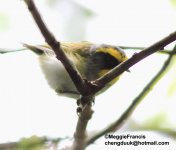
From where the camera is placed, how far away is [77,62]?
304 cm

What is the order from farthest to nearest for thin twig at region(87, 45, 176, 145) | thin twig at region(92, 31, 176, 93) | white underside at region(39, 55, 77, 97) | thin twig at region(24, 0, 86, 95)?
white underside at region(39, 55, 77, 97), thin twig at region(87, 45, 176, 145), thin twig at region(92, 31, 176, 93), thin twig at region(24, 0, 86, 95)

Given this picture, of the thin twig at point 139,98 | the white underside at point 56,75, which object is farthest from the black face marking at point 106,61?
the thin twig at point 139,98

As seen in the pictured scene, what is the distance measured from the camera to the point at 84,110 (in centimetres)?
172

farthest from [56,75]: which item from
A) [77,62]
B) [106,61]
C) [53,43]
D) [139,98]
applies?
[53,43]

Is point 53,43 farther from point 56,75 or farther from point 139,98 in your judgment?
point 56,75

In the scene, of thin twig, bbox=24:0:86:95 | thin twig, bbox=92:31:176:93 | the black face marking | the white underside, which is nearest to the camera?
thin twig, bbox=24:0:86:95

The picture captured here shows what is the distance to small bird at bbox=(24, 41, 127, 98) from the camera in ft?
9.23

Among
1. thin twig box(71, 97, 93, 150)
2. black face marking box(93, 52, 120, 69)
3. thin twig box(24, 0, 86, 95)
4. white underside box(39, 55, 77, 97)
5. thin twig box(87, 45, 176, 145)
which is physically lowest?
thin twig box(71, 97, 93, 150)

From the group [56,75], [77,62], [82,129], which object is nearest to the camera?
[82,129]

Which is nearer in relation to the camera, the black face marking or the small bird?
the small bird

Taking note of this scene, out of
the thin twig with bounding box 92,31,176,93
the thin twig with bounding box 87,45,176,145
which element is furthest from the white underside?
the thin twig with bounding box 92,31,176,93

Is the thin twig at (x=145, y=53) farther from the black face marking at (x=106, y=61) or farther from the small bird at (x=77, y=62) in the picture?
the black face marking at (x=106, y=61)

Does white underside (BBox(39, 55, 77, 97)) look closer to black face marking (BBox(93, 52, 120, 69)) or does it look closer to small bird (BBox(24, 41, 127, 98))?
small bird (BBox(24, 41, 127, 98))

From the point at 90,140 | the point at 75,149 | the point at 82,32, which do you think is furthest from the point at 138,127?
the point at 82,32
